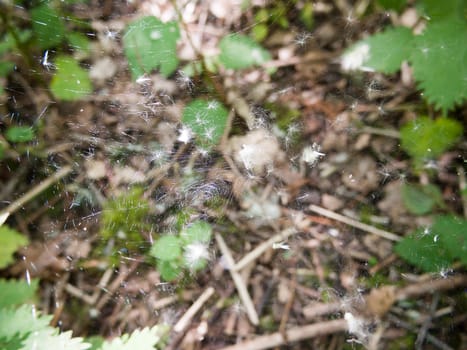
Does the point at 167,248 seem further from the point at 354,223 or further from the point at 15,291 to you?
the point at 354,223

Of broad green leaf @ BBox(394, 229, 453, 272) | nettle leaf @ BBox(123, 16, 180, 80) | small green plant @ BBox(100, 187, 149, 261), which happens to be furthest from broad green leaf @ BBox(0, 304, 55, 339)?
broad green leaf @ BBox(394, 229, 453, 272)

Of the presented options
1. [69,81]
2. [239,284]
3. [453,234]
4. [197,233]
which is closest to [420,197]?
[453,234]

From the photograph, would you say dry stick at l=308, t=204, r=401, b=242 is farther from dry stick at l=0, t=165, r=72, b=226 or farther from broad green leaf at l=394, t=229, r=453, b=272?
dry stick at l=0, t=165, r=72, b=226

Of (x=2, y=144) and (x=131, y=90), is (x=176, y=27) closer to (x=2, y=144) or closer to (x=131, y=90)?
(x=131, y=90)

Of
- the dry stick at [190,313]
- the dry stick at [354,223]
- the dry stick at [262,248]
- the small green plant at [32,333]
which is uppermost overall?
the dry stick at [354,223]

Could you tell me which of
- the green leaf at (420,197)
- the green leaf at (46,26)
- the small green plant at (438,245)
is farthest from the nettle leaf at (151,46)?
the small green plant at (438,245)

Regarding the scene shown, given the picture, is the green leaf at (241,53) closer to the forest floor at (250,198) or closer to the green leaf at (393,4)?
the forest floor at (250,198)
